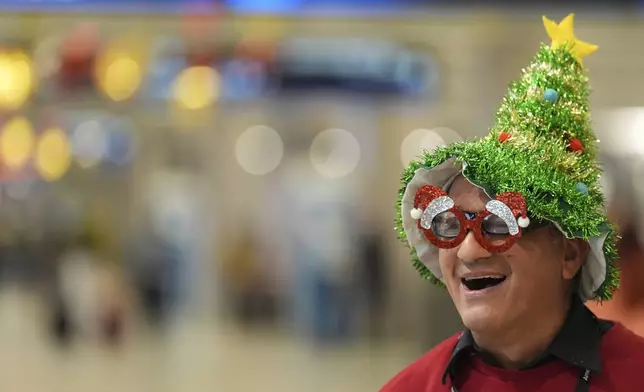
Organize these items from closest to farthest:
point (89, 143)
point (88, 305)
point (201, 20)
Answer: point (88, 305) < point (201, 20) < point (89, 143)

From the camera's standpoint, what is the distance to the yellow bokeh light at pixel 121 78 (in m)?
6.21

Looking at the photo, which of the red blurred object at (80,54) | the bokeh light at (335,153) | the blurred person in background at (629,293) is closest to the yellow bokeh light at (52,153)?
the red blurred object at (80,54)

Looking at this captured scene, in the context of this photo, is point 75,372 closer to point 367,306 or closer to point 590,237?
point 367,306

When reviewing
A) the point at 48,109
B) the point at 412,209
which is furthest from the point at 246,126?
the point at 412,209

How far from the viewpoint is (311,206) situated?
283 inches

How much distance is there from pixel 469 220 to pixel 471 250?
6 centimetres

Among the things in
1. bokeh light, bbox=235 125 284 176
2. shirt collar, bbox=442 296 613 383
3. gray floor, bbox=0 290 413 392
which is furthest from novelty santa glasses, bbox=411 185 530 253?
bokeh light, bbox=235 125 284 176

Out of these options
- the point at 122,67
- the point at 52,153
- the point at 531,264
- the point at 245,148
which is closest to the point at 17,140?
the point at 52,153

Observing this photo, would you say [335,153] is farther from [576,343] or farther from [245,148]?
[576,343]

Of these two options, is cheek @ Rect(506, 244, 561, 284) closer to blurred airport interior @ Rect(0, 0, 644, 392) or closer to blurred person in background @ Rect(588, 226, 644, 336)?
blurred person in background @ Rect(588, 226, 644, 336)

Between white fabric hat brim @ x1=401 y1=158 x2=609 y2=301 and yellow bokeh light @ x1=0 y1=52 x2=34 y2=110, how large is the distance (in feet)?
16.7

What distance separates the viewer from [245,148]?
7215 mm

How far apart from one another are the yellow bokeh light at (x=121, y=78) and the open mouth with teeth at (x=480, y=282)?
16.1ft

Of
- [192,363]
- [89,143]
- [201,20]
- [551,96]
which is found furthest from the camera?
[89,143]
